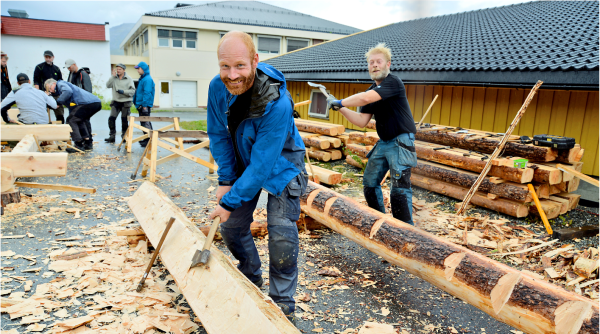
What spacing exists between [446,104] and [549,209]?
4.09m

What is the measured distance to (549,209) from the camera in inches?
215

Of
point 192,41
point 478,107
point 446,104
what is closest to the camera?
point 478,107

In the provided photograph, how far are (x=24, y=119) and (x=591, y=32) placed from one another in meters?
12.4

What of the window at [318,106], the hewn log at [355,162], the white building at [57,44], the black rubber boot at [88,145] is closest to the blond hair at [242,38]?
the hewn log at [355,162]

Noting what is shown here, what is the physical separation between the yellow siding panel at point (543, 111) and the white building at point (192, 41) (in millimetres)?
23752

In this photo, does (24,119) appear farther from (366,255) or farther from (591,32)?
(591,32)

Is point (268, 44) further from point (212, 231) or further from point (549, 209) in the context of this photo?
point (212, 231)

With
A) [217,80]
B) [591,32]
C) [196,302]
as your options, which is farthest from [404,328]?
[591,32]

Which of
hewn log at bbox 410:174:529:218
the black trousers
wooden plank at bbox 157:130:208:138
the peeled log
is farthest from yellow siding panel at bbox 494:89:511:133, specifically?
the black trousers

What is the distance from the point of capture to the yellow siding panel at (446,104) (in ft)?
29.1

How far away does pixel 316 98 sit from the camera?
13305mm

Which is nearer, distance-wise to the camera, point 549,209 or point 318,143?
point 549,209

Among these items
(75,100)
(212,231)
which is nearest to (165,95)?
(75,100)

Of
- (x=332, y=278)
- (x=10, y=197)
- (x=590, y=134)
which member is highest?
(x=590, y=134)
